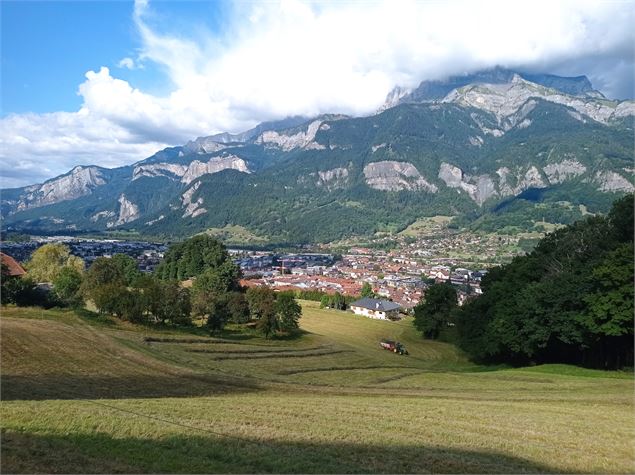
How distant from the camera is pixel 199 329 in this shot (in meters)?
55.4

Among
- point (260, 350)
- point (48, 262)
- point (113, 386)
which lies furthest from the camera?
point (48, 262)

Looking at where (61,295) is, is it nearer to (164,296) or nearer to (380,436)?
(164,296)

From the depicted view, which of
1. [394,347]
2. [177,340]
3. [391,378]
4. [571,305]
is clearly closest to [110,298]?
[177,340]

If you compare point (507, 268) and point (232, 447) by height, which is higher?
point (507, 268)

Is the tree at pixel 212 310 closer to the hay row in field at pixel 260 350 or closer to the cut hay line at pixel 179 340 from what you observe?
the cut hay line at pixel 179 340

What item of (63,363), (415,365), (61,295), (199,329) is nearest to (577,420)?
(63,363)

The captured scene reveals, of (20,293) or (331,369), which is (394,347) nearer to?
(331,369)

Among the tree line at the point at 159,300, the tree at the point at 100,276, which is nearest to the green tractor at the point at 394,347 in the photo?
the tree line at the point at 159,300

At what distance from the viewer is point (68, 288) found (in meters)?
61.2

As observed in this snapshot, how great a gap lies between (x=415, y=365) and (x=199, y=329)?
24503 millimetres

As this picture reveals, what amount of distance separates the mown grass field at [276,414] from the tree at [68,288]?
64.8 ft

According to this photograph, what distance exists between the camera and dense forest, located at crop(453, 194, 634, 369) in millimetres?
36250

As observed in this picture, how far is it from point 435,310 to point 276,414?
192ft

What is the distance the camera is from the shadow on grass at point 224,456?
10.9 meters
